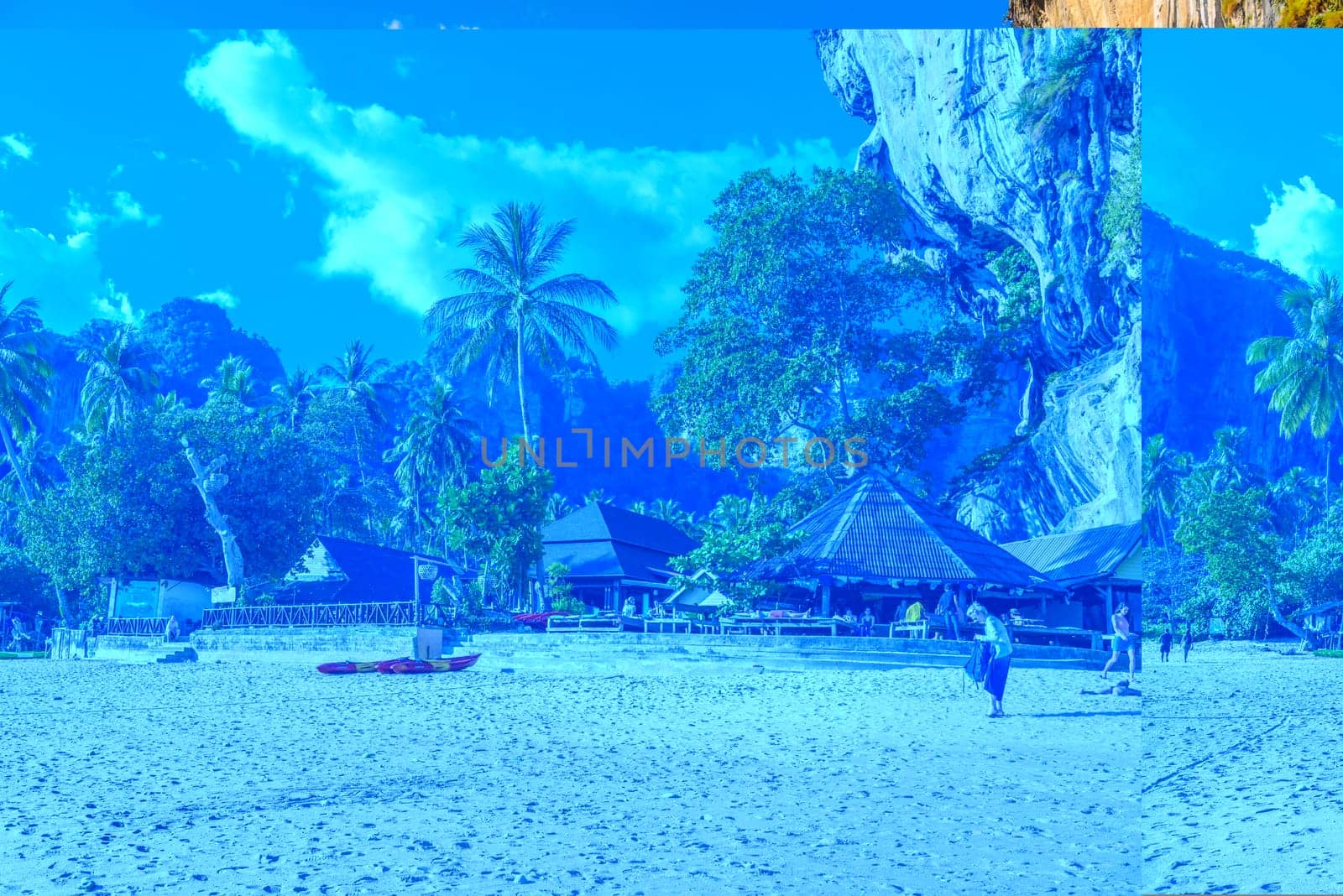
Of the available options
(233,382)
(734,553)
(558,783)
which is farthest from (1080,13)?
(558,783)

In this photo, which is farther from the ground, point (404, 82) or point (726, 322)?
point (404, 82)

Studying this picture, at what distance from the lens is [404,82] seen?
21.1 ft

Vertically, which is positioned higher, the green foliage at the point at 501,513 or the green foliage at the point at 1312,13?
the green foliage at the point at 1312,13

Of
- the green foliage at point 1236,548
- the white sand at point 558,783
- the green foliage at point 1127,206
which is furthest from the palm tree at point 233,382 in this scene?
the green foliage at point 1236,548

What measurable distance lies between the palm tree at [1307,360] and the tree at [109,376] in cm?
503

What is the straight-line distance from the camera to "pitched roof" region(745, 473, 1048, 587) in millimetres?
6652

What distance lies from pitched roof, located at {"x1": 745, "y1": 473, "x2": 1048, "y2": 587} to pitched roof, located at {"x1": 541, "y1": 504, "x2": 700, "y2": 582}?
0.43 metres

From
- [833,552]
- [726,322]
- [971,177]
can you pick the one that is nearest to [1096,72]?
[971,177]

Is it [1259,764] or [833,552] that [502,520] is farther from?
[1259,764]

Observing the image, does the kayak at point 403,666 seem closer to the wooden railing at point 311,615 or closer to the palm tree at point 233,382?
the wooden railing at point 311,615

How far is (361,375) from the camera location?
6.66m

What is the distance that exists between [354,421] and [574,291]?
118 cm

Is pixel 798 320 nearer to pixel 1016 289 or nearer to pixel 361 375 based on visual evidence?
pixel 1016 289

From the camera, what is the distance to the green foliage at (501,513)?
21.8 feet
